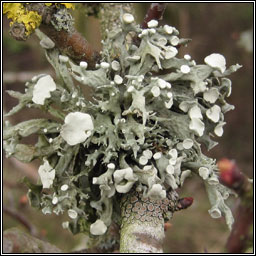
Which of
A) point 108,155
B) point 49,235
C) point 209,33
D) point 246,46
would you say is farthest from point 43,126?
point 209,33

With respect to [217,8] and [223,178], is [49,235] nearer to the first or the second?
[223,178]

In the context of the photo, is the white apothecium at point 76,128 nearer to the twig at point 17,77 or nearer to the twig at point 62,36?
the twig at point 62,36

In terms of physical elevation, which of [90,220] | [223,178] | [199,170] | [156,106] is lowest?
[223,178]

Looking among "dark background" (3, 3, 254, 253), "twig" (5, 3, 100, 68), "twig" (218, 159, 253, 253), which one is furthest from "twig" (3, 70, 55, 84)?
"twig" (5, 3, 100, 68)

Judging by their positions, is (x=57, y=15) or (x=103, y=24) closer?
(x=57, y=15)

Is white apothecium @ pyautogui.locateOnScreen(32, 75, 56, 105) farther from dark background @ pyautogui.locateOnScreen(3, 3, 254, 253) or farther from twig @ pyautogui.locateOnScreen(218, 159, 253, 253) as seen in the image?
dark background @ pyautogui.locateOnScreen(3, 3, 254, 253)

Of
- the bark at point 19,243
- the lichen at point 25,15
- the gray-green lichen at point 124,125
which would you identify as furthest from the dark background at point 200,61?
the lichen at point 25,15
